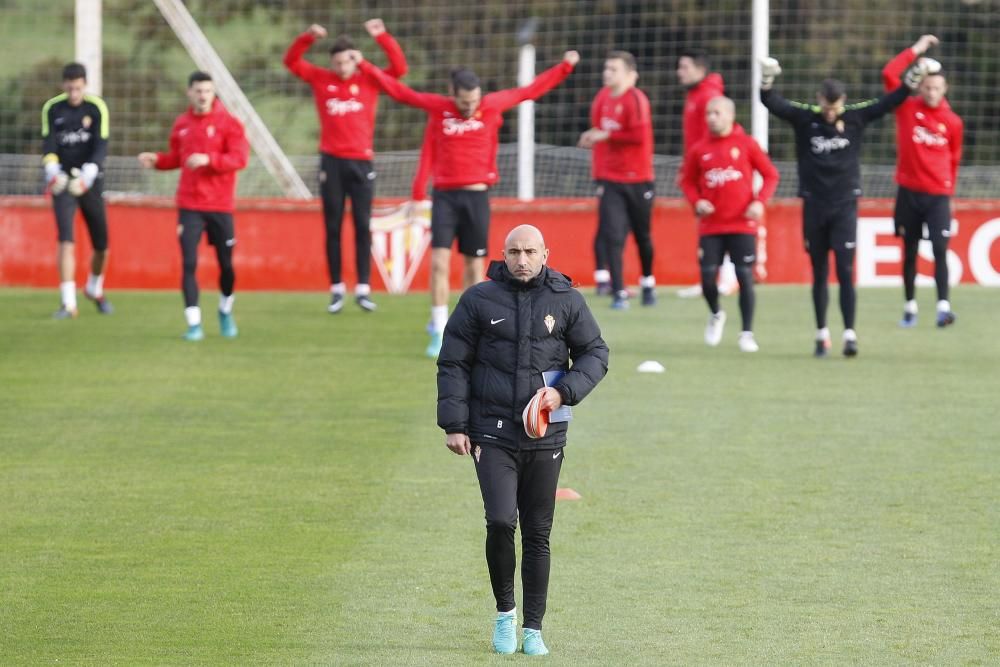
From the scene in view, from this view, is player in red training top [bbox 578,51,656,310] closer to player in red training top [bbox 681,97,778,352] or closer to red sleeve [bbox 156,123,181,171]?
player in red training top [bbox 681,97,778,352]

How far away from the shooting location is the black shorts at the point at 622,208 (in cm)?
1861

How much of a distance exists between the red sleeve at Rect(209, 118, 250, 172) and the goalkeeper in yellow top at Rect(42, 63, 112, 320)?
196 centimetres

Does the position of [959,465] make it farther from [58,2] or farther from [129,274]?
[58,2]

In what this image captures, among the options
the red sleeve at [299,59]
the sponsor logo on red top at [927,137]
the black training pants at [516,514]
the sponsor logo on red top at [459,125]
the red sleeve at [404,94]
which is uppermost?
the red sleeve at [299,59]

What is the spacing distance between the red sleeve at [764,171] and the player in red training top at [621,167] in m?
2.87

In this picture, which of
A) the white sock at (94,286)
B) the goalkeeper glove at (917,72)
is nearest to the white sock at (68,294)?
the white sock at (94,286)

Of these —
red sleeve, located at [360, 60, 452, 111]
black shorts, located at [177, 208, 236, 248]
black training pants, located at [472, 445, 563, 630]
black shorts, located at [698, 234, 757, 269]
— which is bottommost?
black training pants, located at [472, 445, 563, 630]

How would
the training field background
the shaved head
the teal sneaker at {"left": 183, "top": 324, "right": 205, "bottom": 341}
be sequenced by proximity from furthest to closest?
the teal sneaker at {"left": 183, "top": 324, "right": 205, "bottom": 341} → the training field background → the shaved head

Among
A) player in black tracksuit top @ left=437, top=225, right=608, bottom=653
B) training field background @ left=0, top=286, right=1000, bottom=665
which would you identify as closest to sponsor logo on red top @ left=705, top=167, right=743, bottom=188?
training field background @ left=0, top=286, right=1000, bottom=665

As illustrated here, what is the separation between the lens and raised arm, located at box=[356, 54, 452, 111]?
1543cm

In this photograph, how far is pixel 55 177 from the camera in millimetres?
17516

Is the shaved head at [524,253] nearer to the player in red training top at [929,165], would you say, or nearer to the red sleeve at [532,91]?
the red sleeve at [532,91]

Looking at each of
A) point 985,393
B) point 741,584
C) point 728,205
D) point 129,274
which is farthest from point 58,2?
point 741,584

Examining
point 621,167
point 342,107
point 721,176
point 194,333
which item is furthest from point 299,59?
point 721,176
